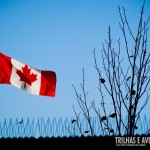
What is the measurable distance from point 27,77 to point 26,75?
0.06 m

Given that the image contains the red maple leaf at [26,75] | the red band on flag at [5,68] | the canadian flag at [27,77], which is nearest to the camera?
the red band on flag at [5,68]

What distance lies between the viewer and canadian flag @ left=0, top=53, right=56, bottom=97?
654 cm

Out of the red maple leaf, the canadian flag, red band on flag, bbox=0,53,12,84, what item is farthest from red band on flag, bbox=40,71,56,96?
red band on flag, bbox=0,53,12,84

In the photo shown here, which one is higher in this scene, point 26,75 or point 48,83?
point 26,75

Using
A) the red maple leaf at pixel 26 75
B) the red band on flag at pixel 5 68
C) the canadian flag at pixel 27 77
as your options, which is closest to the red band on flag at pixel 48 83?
the canadian flag at pixel 27 77

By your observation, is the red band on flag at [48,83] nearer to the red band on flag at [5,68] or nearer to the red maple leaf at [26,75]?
the red maple leaf at [26,75]

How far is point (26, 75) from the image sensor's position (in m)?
6.69

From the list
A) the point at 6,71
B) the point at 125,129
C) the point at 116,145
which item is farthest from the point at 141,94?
the point at 6,71

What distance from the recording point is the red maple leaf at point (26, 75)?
6.68 metres

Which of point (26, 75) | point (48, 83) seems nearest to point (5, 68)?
point (26, 75)

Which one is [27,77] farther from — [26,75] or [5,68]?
[5,68]

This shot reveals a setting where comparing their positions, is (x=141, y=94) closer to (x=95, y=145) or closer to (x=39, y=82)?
(x=95, y=145)

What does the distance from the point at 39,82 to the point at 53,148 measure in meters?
1.78

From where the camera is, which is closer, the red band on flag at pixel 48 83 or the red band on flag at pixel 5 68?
the red band on flag at pixel 5 68
